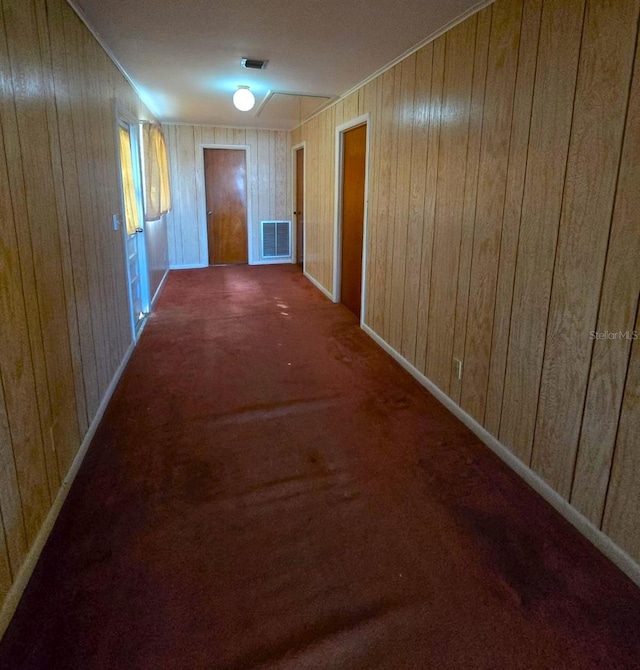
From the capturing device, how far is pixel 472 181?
254 cm

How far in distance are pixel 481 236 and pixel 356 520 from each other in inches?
62.1

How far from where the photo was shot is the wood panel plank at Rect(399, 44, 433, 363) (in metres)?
3.00

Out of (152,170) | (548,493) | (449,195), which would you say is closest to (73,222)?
(449,195)

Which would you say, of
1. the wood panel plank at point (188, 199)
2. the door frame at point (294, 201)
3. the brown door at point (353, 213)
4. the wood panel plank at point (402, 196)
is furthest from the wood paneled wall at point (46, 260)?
the wood panel plank at point (188, 199)

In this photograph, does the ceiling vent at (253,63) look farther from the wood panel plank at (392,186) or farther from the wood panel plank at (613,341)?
the wood panel plank at (613,341)

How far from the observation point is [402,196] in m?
3.41

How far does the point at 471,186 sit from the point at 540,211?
1.98 feet

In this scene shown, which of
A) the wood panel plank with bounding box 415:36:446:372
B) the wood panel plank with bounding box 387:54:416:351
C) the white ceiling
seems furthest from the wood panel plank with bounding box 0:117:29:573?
the wood panel plank with bounding box 387:54:416:351

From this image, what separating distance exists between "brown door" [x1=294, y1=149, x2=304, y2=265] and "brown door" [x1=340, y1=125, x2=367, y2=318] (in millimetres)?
2447

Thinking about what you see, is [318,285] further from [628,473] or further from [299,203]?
[628,473]

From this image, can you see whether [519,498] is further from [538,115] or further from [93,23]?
[93,23]

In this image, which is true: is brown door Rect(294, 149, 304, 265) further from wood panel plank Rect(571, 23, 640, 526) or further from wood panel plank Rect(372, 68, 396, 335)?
wood panel plank Rect(571, 23, 640, 526)

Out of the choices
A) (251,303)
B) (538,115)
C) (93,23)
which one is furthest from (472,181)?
(251,303)

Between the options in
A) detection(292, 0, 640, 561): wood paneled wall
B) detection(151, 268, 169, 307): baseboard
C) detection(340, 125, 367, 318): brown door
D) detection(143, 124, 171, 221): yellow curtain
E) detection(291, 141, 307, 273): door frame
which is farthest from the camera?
detection(291, 141, 307, 273): door frame
